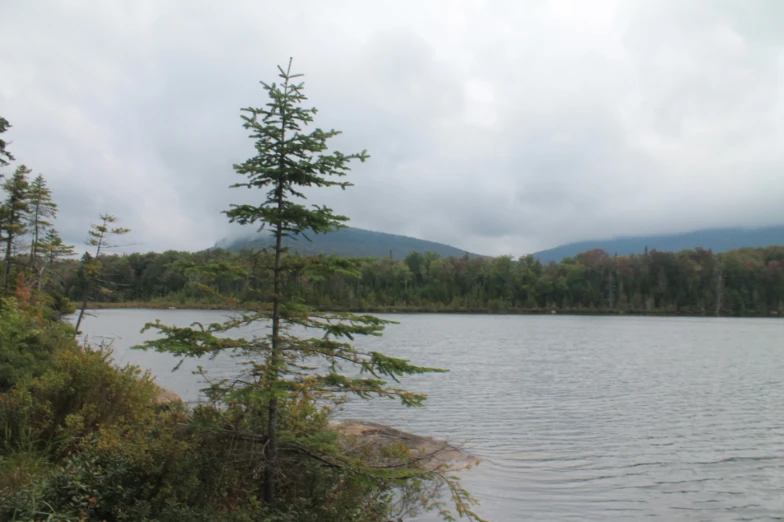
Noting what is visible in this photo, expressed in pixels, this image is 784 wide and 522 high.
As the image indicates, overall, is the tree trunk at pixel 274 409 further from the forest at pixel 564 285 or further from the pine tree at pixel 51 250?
the forest at pixel 564 285

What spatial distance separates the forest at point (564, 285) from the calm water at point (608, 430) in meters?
90.6

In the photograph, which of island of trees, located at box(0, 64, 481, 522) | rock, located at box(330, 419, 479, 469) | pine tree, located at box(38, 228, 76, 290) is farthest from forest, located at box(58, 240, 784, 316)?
island of trees, located at box(0, 64, 481, 522)

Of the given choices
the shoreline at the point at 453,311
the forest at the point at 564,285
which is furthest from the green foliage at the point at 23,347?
the shoreline at the point at 453,311

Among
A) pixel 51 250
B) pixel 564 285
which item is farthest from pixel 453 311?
pixel 51 250

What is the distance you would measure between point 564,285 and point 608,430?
13756cm

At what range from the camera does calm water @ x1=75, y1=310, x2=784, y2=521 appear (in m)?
12.1

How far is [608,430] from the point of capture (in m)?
18.6

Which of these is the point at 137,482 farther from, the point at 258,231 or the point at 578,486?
the point at 578,486

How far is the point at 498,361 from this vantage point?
127 feet

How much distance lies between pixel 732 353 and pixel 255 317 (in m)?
48.3

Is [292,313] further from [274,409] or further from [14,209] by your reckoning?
[14,209]

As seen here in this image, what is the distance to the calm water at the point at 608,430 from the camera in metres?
12.1

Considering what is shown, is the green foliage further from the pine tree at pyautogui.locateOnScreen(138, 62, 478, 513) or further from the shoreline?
the shoreline

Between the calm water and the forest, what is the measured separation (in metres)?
90.6
